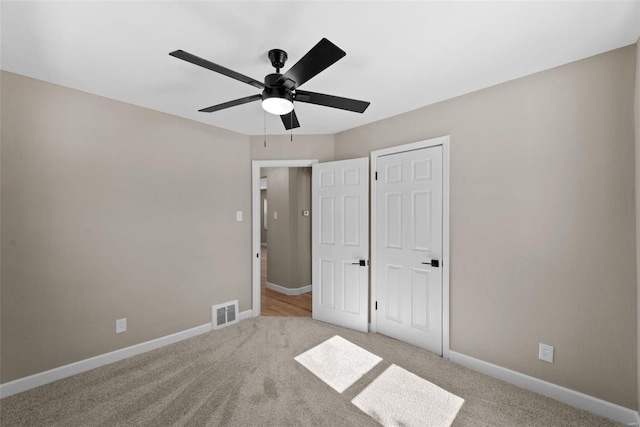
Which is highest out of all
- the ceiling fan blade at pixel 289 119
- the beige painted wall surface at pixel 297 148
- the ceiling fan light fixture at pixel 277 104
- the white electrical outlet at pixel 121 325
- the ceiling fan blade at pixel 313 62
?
the beige painted wall surface at pixel 297 148

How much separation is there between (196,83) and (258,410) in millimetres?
2575

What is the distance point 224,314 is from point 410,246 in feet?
7.85

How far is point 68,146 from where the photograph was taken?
8.00 ft

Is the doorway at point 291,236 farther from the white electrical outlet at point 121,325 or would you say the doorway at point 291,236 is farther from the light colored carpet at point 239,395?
the white electrical outlet at point 121,325

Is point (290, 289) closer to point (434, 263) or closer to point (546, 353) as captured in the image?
point (434, 263)

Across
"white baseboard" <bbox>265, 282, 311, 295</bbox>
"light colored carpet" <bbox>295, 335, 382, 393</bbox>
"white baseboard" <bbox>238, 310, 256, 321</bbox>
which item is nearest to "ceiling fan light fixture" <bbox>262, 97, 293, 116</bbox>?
"light colored carpet" <bbox>295, 335, 382, 393</bbox>

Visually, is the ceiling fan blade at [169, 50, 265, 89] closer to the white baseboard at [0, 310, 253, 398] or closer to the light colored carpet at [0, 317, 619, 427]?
the light colored carpet at [0, 317, 619, 427]

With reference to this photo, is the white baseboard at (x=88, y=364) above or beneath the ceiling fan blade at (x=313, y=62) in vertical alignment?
beneath

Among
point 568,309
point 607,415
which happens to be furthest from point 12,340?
point 607,415

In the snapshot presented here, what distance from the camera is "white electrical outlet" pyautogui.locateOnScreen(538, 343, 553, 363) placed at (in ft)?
7.07

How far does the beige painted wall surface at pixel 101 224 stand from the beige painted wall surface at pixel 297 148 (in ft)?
1.58

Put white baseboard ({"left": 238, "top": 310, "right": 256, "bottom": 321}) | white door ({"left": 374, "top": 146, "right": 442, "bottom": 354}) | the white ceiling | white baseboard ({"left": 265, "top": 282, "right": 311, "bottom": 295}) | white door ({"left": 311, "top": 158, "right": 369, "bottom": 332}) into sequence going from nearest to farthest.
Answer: the white ceiling → white door ({"left": 374, "top": 146, "right": 442, "bottom": 354}) → white door ({"left": 311, "top": 158, "right": 369, "bottom": 332}) → white baseboard ({"left": 238, "top": 310, "right": 256, "bottom": 321}) → white baseboard ({"left": 265, "top": 282, "right": 311, "bottom": 295})

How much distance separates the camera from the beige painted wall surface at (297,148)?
3.81 m

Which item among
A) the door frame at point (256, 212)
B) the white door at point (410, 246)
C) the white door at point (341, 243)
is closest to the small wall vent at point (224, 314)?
the door frame at point (256, 212)
